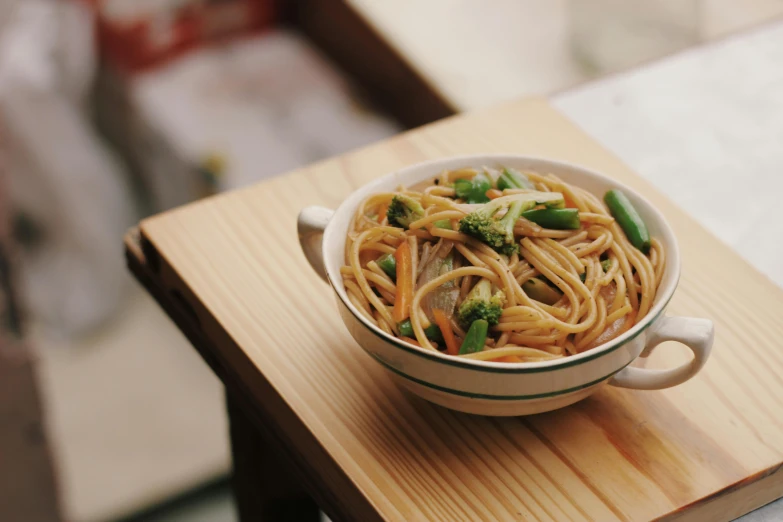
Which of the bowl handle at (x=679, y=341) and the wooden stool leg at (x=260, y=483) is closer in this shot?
the bowl handle at (x=679, y=341)

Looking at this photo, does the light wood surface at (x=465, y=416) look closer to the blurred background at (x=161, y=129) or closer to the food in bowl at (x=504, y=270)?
the food in bowl at (x=504, y=270)

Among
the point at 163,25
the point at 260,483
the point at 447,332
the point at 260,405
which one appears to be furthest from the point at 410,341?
the point at 163,25

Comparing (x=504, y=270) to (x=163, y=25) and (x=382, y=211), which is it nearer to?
(x=382, y=211)

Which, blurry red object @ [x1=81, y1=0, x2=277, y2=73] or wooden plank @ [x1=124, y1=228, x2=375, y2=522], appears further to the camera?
blurry red object @ [x1=81, y1=0, x2=277, y2=73]

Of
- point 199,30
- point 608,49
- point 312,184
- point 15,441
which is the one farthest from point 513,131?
point 199,30

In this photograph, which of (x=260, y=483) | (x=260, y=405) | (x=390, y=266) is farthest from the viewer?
(x=260, y=483)

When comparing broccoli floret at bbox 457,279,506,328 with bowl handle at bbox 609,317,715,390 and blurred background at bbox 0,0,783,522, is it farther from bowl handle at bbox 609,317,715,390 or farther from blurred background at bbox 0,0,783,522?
blurred background at bbox 0,0,783,522

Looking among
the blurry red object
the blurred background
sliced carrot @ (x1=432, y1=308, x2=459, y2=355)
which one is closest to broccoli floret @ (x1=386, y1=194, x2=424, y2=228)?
sliced carrot @ (x1=432, y1=308, x2=459, y2=355)

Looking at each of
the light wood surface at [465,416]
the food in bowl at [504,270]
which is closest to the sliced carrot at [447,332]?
the food in bowl at [504,270]
